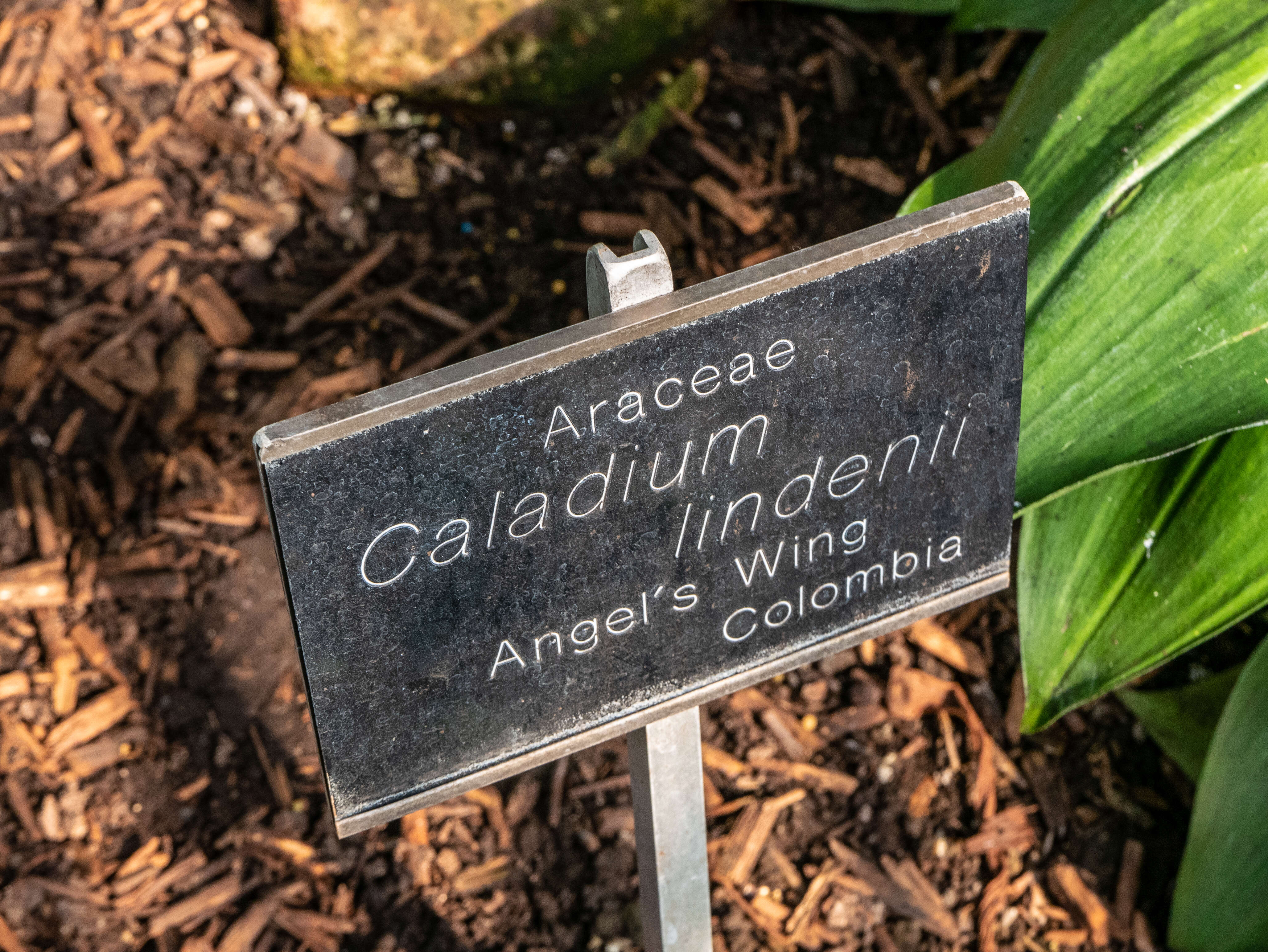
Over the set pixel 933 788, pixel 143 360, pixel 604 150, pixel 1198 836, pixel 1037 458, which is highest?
pixel 604 150

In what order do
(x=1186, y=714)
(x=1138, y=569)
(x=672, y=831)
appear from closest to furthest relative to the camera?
(x=672, y=831) < (x=1138, y=569) < (x=1186, y=714)

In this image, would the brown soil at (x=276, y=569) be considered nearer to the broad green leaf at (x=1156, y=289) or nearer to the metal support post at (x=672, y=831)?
the metal support post at (x=672, y=831)

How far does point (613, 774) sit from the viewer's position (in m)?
1.57

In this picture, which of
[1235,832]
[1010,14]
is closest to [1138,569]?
[1235,832]

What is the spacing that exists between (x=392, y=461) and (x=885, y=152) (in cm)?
144

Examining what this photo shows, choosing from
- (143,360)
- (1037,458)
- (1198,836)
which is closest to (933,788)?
(1198,836)

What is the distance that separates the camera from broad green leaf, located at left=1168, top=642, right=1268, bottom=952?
134cm

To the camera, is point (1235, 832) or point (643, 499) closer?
point (643, 499)

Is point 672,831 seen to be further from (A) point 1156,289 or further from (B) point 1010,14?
(B) point 1010,14

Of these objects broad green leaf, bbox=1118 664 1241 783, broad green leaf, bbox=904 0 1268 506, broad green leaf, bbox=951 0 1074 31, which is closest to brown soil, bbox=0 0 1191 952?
broad green leaf, bbox=1118 664 1241 783

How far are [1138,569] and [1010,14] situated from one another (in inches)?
33.9

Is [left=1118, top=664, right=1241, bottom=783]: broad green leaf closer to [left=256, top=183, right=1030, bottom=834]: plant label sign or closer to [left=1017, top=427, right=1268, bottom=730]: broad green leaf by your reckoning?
[left=1017, top=427, right=1268, bottom=730]: broad green leaf

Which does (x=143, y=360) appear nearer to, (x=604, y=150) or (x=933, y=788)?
(x=604, y=150)

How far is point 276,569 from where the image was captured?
1663mm
